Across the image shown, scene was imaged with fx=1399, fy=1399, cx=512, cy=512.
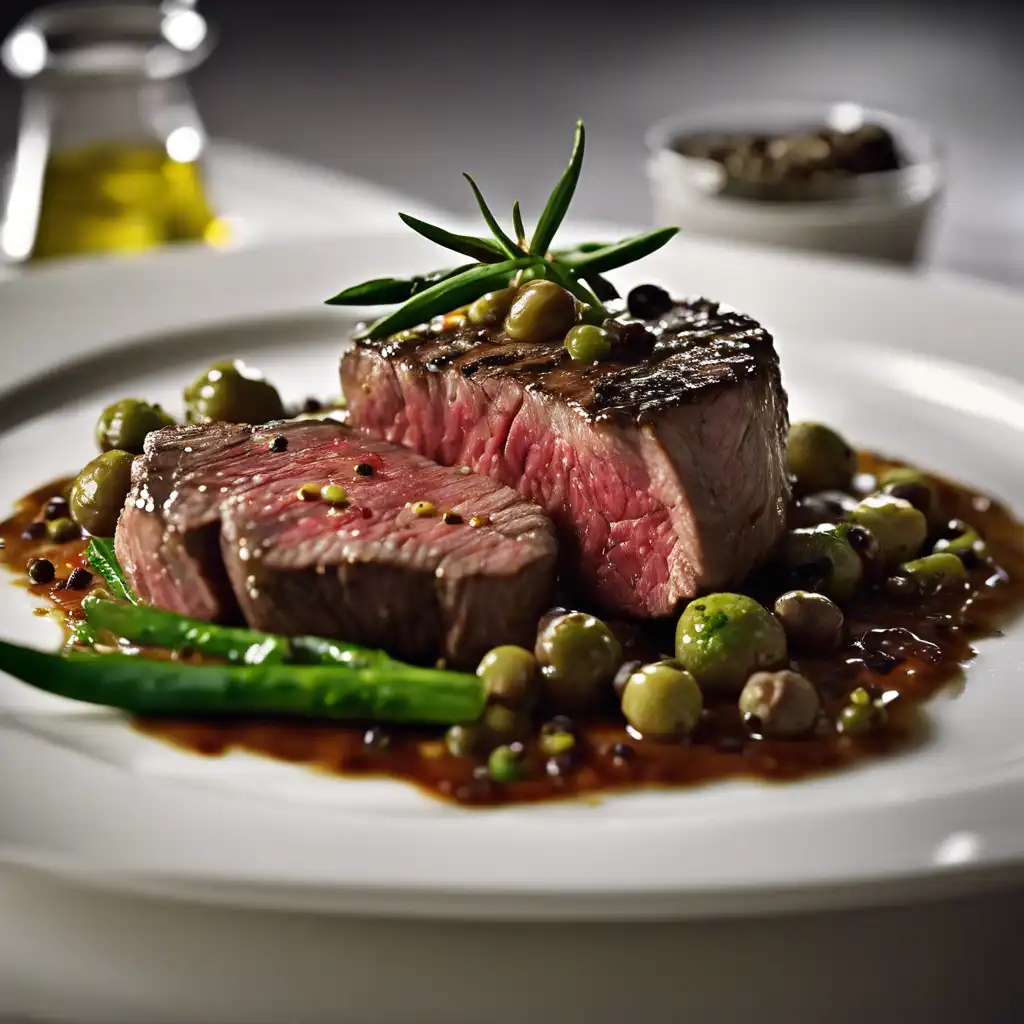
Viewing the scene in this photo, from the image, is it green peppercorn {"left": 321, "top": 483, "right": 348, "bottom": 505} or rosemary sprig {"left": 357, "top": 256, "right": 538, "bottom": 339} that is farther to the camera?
rosemary sprig {"left": 357, "top": 256, "right": 538, "bottom": 339}

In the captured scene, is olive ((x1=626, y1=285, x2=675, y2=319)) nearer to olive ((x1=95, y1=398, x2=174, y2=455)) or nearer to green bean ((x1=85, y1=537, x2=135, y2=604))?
olive ((x1=95, y1=398, x2=174, y2=455))

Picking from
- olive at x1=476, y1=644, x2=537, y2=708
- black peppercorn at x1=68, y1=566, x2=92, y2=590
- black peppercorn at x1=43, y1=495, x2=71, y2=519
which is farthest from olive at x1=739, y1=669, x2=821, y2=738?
black peppercorn at x1=43, y1=495, x2=71, y2=519

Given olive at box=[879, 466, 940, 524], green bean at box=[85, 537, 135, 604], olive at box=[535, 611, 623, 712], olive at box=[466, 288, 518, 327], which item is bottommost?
olive at box=[879, 466, 940, 524]

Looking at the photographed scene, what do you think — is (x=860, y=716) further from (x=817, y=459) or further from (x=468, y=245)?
(x=468, y=245)

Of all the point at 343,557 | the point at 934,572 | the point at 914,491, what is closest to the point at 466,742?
the point at 343,557

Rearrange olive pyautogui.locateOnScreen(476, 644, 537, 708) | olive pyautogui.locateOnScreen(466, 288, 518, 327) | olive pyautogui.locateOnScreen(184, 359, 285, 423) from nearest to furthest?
olive pyautogui.locateOnScreen(476, 644, 537, 708) → olive pyautogui.locateOnScreen(466, 288, 518, 327) → olive pyautogui.locateOnScreen(184, 359, 285, 423)

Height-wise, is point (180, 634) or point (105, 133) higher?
point (105, 133)

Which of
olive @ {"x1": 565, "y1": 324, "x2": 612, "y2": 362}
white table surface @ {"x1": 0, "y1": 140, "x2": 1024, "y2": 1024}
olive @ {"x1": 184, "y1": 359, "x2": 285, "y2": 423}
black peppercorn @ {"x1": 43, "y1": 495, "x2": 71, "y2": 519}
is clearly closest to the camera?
white table surface @ {"x1": 0, "y1": 140, "x2": 1024, "y2": 1024}

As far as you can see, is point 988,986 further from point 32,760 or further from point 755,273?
point 755,273
